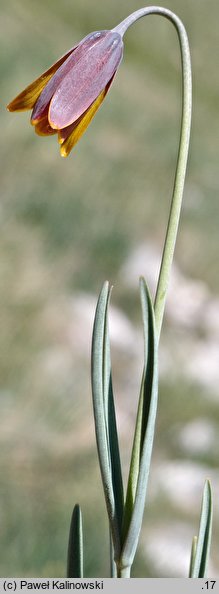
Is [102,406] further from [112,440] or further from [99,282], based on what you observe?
[99,282]

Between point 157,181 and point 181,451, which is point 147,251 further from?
point 181,451

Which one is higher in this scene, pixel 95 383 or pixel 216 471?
pixel 216 471

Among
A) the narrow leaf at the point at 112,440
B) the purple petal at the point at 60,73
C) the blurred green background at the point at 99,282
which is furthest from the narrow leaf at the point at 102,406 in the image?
the blurred green background at the point at 99,282

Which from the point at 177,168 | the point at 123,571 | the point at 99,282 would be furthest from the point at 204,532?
the point at 99,282

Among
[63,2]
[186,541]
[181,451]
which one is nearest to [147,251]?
[181,451]

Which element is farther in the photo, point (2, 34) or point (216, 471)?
point (2, 34)

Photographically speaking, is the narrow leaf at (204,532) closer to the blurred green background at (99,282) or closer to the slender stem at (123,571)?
the slender stem at (123,571)
